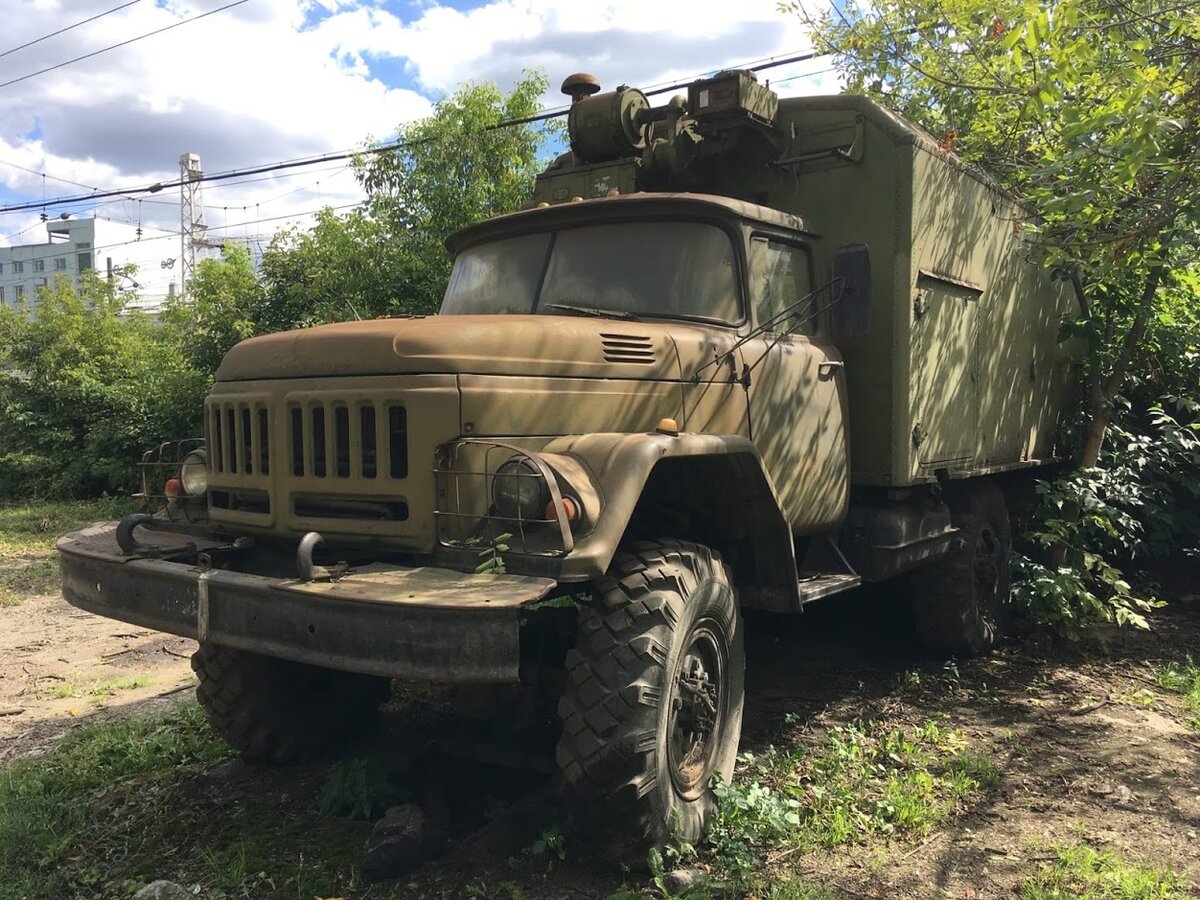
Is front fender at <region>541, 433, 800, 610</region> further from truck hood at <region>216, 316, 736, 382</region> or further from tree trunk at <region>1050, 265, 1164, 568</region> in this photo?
tree trunk at <region>1050, 265, 1164, 568</region>

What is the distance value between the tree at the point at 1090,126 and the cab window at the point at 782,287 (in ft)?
3.80

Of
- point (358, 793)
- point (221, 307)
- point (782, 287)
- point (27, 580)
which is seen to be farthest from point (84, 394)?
point (782, 287)

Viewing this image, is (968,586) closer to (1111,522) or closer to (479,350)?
(1111,522)

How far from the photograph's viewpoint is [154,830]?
3744 millimetres

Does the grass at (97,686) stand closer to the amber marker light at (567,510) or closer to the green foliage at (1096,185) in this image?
the amber marker light at (567,510)

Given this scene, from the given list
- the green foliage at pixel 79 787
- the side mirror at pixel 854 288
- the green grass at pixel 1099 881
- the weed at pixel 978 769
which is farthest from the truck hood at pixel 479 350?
the green grass at pixel 1099 881

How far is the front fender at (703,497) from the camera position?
3.04 meters

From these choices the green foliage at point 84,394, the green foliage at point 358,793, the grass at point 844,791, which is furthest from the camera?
the green foliage at point 84,394

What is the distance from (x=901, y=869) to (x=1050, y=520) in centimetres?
365

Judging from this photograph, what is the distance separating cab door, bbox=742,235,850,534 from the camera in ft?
14.3

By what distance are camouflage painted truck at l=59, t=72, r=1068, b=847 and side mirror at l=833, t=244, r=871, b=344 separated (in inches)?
0.6

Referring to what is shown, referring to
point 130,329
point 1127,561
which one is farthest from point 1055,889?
point 130,329

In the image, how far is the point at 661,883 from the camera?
123 inches

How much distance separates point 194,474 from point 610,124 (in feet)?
9.78
